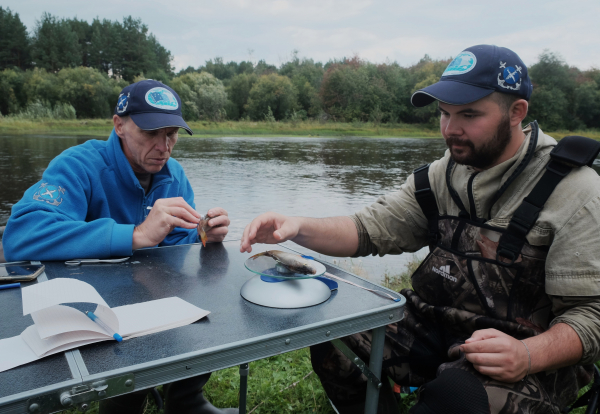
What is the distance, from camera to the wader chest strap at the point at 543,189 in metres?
1.82

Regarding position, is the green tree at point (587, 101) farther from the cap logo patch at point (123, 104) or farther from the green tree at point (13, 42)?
the green tree at point (13, 42)

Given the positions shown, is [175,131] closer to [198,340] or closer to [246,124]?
[198,340]

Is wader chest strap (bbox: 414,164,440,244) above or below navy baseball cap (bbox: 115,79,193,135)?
below

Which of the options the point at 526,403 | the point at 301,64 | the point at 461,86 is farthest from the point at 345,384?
the point at 301,64

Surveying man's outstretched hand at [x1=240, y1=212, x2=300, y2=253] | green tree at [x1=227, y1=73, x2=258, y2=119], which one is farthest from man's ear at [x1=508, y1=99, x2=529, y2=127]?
green tree at [x1=227, y1=73, x2=258, y2=119]

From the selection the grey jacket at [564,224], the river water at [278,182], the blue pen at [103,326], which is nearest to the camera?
the blue pen at [103,326]

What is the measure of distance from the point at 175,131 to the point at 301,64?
77161 mm

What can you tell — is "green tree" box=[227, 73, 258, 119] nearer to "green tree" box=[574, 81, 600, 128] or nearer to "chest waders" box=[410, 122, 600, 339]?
"green tree" box=[574, 81, 600, 128]

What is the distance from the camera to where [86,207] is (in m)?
2.35

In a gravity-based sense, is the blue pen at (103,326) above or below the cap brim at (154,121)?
below

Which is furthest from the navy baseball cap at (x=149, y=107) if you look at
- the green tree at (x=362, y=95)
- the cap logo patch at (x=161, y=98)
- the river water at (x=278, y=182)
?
the green tree at (x=362, y=95)

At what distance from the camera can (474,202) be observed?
2.08 meters

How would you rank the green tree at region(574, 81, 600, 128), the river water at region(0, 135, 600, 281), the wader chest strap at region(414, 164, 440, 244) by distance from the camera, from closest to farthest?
the wader chest strap at region(414, 164, 440, 244)
the river water at region(0, 135, 600, 281)
the green tree at region(574, 81, 600, 128)

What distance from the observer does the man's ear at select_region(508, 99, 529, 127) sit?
6.86 feet
